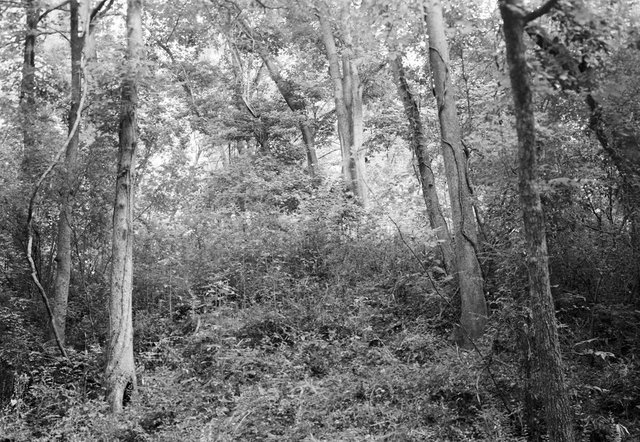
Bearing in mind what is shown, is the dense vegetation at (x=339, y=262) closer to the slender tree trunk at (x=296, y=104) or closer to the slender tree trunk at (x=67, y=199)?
the slender tree trunk at (x=67, y=199)

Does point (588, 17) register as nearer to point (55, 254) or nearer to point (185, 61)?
point (55, 254)

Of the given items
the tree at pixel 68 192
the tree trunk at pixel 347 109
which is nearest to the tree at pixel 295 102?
the tree trunk at pixel 347 109

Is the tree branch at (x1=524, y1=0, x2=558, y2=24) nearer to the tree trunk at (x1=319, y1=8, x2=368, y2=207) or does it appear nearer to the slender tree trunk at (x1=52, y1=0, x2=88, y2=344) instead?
the slender tree trunk at (x1=52, y1=0, x2=88, y2=344)

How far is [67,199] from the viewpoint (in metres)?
10.3

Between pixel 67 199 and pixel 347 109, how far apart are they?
7.46 meters

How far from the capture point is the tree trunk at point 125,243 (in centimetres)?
758

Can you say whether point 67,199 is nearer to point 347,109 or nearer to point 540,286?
point 347,109

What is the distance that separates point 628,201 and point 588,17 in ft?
12.6

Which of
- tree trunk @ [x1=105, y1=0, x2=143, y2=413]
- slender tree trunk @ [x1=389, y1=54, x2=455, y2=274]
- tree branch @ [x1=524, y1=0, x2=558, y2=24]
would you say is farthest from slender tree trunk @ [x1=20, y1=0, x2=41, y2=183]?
tree branch @ [x1=524, y1=0, x2=558, y2=24]

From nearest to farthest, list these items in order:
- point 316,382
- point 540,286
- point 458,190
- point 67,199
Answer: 1. point 540,286
2. point 316,382
3. point 458,190
4. point 67,199

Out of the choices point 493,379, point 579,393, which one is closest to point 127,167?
point 493,379

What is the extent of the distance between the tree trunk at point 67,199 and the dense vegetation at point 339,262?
0.21 feet

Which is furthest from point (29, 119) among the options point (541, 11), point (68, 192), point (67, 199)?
point (541, 11)

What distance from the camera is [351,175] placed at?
14.0m
